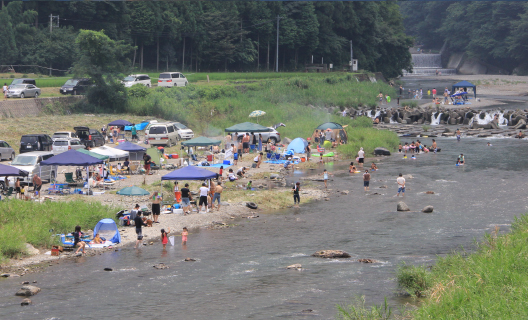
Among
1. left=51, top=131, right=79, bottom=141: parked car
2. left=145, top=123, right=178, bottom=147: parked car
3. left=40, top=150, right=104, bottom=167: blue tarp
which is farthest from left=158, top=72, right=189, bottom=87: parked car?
left=40, top=150, right=104, bottom=167: blue tarp

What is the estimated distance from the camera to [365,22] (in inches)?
4921

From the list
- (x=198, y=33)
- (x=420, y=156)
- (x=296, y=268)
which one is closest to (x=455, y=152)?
(x=420, y=156)

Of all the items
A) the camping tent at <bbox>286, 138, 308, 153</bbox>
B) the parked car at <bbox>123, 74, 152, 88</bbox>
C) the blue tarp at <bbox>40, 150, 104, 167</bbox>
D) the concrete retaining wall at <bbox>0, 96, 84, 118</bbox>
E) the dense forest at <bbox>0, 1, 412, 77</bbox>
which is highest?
the dense forest at <bbox>0, 1, 412, 77</bbox>

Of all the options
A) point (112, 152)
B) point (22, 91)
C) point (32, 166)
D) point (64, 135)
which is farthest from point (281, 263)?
point (22, 91)

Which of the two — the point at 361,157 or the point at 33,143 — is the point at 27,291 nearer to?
the point at 33,143

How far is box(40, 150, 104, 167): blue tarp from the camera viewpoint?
30938mm

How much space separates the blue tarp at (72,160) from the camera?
102 ft

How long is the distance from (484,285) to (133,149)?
2629 cm

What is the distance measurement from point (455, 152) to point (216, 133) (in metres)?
19.3

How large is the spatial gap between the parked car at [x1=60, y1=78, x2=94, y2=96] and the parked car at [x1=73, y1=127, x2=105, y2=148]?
14.0 m

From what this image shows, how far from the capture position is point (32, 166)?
33.3 meters

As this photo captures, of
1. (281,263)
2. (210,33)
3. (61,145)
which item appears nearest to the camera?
(281,263)

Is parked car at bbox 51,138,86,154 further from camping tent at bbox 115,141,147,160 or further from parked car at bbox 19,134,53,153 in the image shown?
camping tent at bbox 115,141,147,160

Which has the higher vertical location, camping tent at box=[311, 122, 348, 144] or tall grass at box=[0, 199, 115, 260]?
camping tent at box=[311, 122, 348, 144]
